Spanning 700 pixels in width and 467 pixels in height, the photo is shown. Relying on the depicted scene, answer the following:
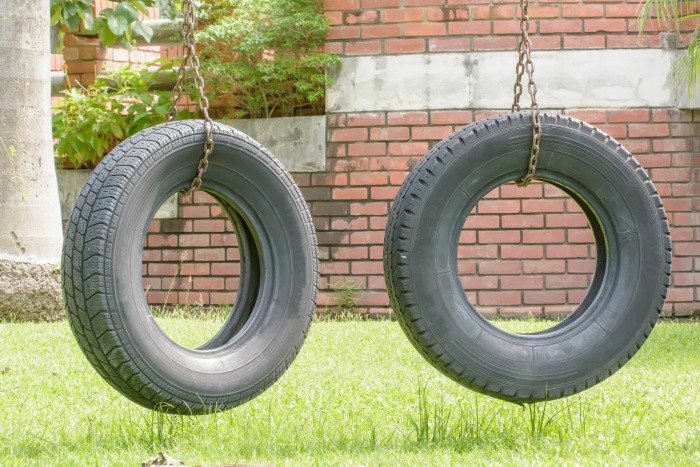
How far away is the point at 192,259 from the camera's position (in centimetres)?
712

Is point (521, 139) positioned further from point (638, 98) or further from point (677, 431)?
point (638, 98)

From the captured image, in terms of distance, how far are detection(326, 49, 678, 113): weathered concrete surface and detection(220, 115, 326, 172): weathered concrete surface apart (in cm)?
64

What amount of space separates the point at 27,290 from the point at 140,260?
3750 mm

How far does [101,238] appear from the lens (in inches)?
110

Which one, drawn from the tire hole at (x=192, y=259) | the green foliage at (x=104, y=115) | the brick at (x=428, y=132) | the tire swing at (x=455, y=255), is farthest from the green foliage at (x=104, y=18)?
the tire swing at (x=455, y=255)

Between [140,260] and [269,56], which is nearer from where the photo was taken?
[140,260]

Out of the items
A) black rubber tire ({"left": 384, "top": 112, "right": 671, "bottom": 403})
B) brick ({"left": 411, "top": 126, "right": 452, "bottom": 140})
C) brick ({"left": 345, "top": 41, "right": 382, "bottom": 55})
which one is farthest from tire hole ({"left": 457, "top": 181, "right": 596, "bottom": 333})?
black rubber tire ({"left": 384, "top": 112, "right": 671, "bottom": 403})

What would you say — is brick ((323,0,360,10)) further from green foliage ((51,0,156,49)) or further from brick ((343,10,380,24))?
green foliage ((51,0,156,49))

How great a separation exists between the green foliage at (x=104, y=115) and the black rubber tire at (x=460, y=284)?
14.4 ft

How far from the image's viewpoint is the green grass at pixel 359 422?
2938 millimetres

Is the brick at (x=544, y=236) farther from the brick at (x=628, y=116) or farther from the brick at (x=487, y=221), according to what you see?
the brick at (x=628, y=116)

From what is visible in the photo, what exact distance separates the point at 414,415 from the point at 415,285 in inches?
31.8

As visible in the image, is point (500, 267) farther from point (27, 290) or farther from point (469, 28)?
point (27, 290)

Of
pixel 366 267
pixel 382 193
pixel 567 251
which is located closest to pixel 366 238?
pixel 366 267
